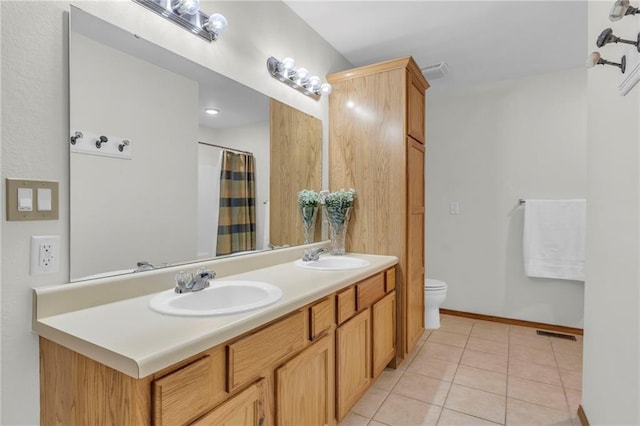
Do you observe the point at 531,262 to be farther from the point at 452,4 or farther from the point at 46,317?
the point at 46,317

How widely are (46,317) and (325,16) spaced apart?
2.19m

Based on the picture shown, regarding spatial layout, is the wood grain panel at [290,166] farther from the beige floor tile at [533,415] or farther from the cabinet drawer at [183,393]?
the beige floor tile at [533,415]

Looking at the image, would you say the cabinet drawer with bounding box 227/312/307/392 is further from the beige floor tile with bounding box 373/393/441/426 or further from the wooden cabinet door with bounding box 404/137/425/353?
the wooden cabinet door with bounding box 404/137/425/353

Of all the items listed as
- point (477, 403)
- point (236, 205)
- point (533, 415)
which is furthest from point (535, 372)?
point (236, 205)

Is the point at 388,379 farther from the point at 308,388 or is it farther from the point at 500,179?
the point at 500,179

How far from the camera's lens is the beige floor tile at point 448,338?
277 centimetres

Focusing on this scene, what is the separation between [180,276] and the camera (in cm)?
128

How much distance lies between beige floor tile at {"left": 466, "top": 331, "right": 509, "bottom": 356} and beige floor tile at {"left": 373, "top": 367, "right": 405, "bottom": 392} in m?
0.79

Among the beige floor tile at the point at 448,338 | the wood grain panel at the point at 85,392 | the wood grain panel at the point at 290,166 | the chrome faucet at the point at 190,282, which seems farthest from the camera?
the beige floor tile at the point at 448,338

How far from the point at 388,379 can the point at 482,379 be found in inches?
23.9

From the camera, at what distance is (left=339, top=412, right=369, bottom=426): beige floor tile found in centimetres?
174

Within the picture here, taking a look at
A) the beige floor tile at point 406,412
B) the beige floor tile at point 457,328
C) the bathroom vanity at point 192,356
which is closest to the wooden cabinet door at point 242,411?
the bathroom vanity at point 192,356

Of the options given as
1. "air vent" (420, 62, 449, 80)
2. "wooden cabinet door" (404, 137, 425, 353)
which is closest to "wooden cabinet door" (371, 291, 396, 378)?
"wooden cabinet door" (404, 137, 425, 353)

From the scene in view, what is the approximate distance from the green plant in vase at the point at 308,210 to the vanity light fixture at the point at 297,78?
0.69 m
